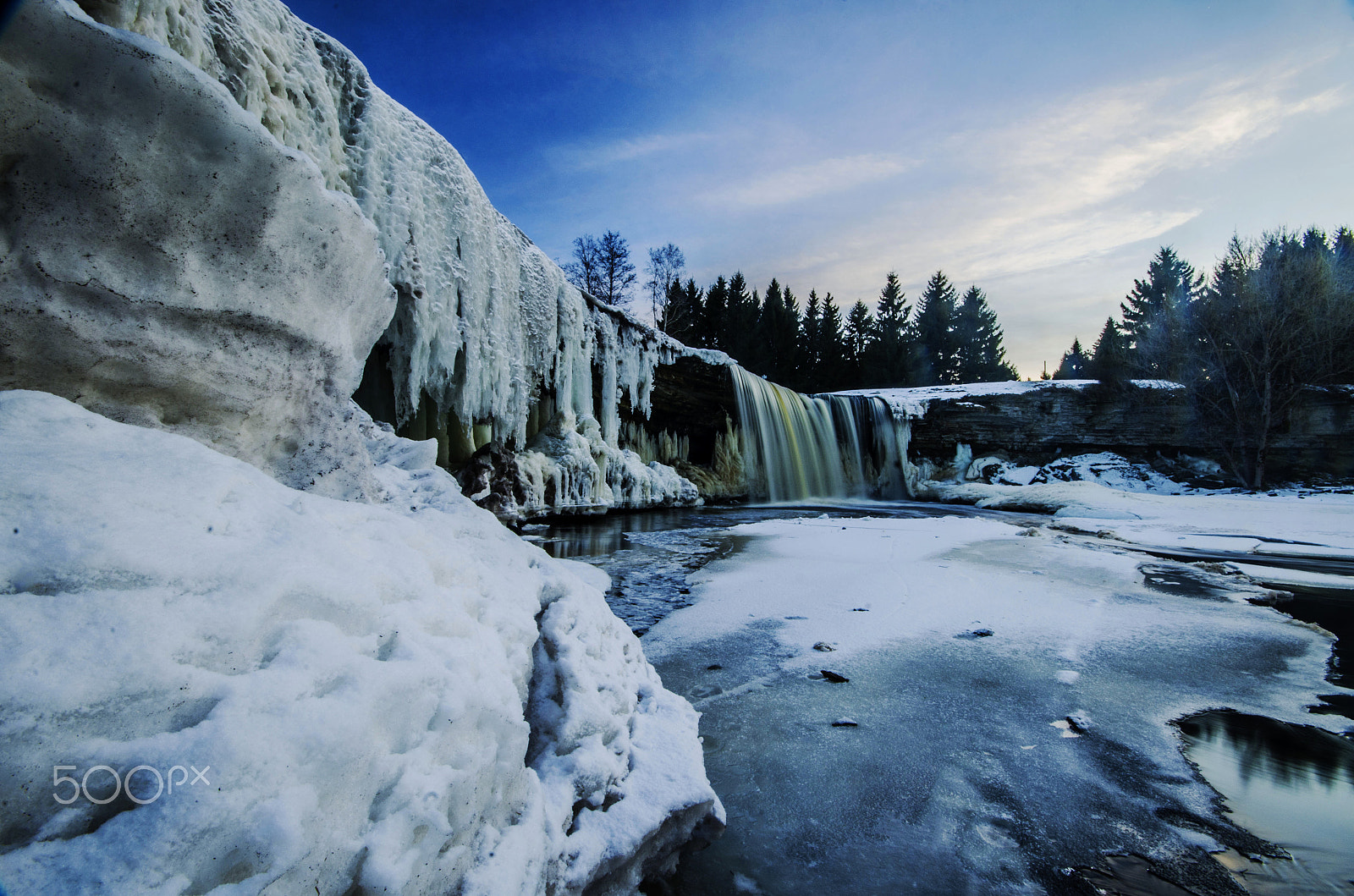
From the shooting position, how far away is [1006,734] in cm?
221

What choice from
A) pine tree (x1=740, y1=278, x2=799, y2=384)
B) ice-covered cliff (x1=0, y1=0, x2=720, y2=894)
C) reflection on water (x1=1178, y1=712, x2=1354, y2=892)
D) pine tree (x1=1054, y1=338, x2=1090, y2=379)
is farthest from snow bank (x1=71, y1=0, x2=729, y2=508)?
pine tree (x1=1054, y1=338, x2=1090, y2=379)

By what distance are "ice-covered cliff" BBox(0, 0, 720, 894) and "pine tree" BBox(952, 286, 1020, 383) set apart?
1729 inches

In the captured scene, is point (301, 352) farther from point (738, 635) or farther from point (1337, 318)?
point (1337, 318)

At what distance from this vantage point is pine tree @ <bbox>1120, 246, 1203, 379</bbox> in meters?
19.2

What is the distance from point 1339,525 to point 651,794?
14.1m

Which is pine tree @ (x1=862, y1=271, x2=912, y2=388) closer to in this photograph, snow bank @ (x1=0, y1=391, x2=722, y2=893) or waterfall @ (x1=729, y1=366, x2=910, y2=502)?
waterfall @ (x1=729, y1=366, x2=910, y2=502)

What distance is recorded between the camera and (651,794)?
1580 millimetres

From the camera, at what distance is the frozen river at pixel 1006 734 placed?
1525mm

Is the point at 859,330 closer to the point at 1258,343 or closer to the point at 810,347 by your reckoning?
the point at 810,347

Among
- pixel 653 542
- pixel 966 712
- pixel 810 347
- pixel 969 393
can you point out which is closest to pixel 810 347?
pixel 810 347

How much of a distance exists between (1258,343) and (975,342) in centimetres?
2354

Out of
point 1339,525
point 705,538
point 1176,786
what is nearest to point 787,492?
point 705,538

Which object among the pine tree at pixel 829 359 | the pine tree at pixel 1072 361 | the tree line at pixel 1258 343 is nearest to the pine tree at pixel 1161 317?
the tree line at pixel 1258 343

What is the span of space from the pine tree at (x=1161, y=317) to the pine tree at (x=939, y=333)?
11057mm
